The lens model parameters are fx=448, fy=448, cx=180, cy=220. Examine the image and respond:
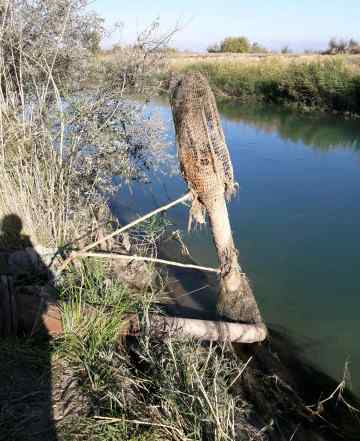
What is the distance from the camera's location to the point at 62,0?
5324 mm

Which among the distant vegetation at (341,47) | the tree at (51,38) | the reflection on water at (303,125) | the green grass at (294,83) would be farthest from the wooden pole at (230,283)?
the distant vegetation at (341,47)

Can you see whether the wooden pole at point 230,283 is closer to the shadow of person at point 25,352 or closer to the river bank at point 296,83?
the shadow of person at point 25,352

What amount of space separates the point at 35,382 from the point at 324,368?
2638 mm

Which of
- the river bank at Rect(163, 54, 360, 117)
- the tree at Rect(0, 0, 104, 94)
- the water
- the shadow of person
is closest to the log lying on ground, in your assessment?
the shadow of person

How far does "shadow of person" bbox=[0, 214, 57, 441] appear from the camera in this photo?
2.65 m

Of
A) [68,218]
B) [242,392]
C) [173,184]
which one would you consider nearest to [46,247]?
[68,218]

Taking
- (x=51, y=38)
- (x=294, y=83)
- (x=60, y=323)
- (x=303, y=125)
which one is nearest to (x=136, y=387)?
(x=60, y=323)

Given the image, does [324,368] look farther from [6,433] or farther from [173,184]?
[173,184]

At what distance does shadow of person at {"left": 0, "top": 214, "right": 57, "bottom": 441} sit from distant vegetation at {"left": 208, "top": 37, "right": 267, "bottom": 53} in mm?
48804

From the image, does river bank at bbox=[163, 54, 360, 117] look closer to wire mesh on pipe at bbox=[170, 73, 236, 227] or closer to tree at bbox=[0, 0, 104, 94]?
tree at bbox=[0, 0, 104, 94]

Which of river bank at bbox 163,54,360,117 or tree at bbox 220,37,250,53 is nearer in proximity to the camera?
river bank at bbox 163,54,360,117

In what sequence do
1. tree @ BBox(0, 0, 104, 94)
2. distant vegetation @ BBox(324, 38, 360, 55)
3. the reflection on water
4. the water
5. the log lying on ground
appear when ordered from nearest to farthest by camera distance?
the log lying on ground < tree @ BBox(0, 0, 104, 94) < the water < the reflection on water < distant vegetation @ BBox(324, 38, 360, 55)

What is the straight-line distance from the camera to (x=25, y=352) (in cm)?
319

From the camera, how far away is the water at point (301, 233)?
4961 mm
